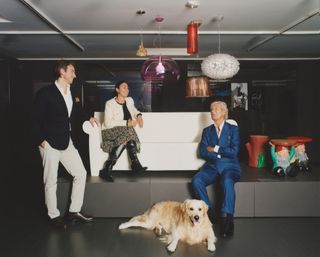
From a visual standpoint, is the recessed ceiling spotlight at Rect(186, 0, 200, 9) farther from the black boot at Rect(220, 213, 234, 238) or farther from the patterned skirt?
the black boot at Rect(220, 213, 234, 238)

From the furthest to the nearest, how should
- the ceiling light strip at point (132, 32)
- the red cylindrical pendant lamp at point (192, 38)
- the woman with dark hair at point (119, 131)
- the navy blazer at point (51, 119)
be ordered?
the ceiling light strip at point (132, 32), the woman with dark hair at point (119, 131), the red cylindrical pendant lamp at point (192, 38), the navy blazer at point (51, 119)

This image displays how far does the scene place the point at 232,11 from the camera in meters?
4.01

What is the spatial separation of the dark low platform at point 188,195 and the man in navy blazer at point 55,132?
31cm

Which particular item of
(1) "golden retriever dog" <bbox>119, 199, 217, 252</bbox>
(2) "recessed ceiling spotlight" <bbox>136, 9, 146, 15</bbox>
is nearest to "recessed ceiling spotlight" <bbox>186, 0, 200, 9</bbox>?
(2) "recessed ceiling spotlight" <bbox>136, 9, 146, 15</bbox>

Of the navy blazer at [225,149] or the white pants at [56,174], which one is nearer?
the white pants at [56,174]

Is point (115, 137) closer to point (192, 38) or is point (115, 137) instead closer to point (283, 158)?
point (192, 38)

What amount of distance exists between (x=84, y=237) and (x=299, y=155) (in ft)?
9.82

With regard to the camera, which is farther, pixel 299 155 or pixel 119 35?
pixel 119 35

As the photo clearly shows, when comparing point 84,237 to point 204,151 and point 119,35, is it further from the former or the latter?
point 119,35

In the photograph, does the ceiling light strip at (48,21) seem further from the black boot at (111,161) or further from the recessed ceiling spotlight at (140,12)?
the black boot at (111,161)

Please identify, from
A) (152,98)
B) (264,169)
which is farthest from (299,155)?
(152,98)

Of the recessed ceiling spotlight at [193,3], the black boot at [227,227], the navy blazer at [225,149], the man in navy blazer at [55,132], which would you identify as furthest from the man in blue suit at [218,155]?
the man in navy blazer at [55,132]

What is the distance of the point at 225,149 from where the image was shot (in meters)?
3.90

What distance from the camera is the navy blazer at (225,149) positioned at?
3.87 m
